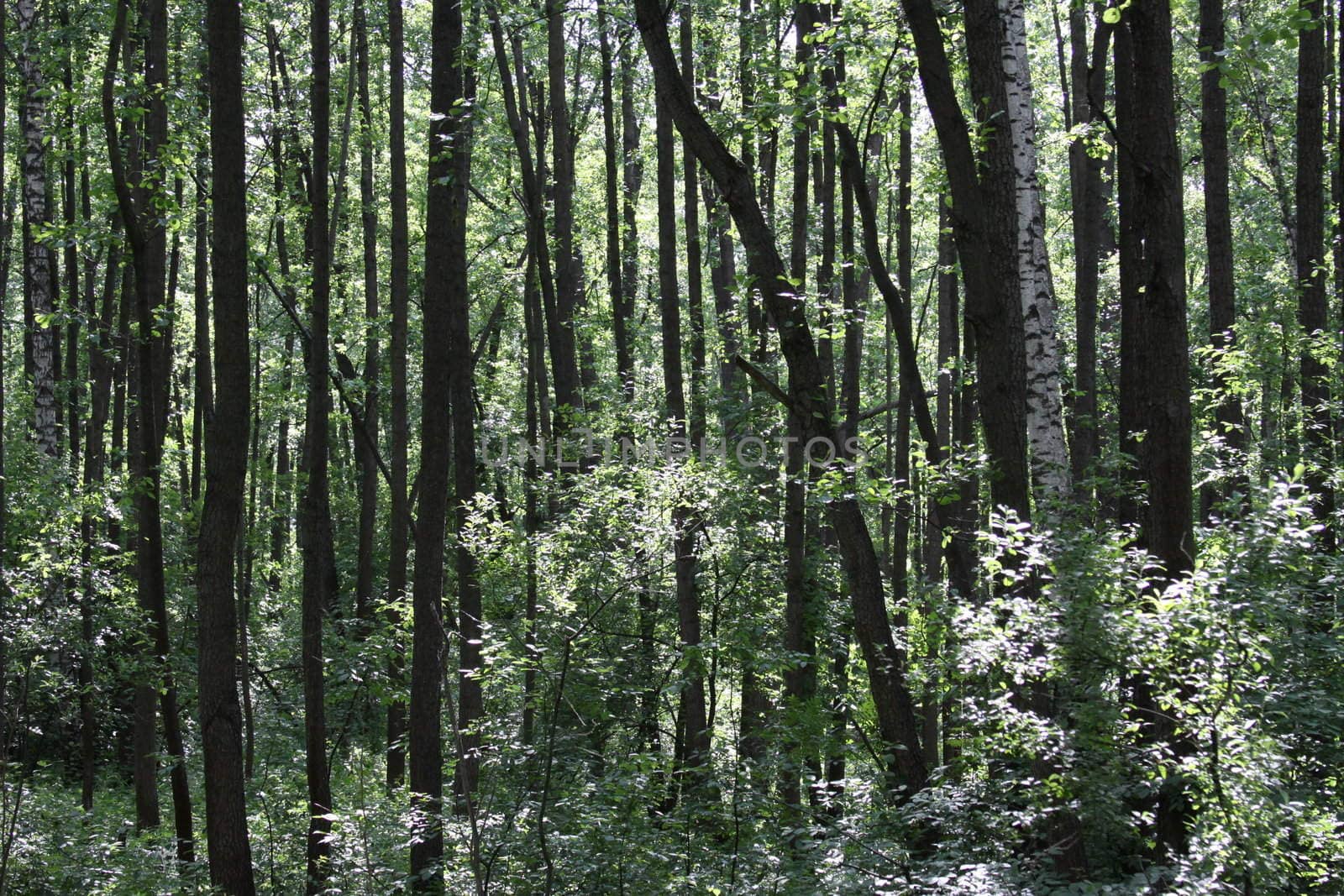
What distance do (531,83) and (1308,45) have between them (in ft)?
45.5

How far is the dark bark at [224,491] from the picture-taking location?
706cm

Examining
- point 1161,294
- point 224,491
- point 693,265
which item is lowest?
point 224,491

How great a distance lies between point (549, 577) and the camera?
35.3 feet

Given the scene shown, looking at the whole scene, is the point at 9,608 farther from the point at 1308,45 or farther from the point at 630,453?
the point at 1308,45

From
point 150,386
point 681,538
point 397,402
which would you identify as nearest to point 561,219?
point 397,402

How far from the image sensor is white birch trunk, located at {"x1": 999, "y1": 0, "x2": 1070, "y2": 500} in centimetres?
687

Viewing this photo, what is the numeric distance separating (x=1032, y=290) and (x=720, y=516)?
485cm

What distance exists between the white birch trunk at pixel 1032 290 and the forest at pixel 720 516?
29 mm

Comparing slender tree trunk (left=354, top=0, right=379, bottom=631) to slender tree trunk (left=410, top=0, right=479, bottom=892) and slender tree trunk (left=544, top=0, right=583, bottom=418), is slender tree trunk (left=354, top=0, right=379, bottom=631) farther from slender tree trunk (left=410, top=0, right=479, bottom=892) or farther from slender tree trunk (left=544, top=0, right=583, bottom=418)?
slender tree trunk (left=410, top=0, right=479, bottom=892)

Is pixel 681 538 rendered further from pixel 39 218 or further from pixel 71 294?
pixel 71 294

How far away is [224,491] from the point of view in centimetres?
716

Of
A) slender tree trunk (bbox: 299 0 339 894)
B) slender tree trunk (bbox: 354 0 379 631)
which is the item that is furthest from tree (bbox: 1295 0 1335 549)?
slender tree trunk (bbox: 354 0 379 631)

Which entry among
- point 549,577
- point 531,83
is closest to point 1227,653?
point 549,577

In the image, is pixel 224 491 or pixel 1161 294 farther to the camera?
pixel 224 491
